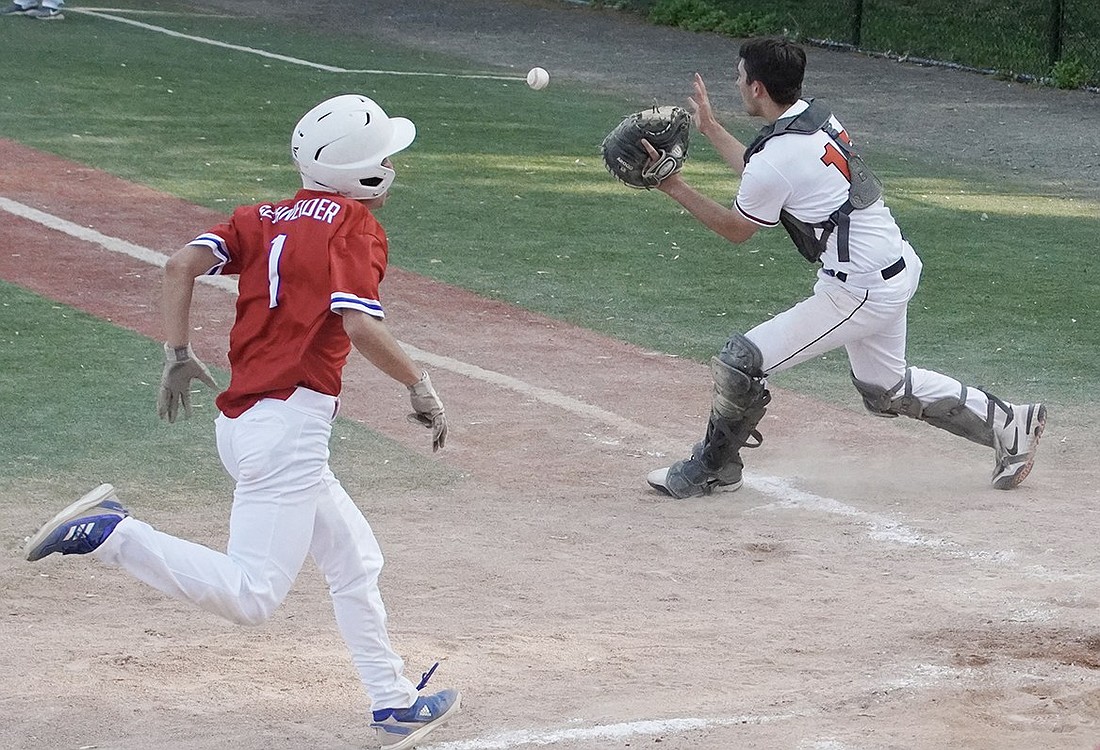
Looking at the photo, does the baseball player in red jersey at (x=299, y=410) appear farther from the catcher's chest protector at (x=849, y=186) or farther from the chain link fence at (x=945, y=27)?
the chain link fence at (x=945, y=27)

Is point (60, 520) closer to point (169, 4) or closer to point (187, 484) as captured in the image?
point (187, 484)

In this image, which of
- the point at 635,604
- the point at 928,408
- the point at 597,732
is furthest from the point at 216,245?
the point at 928,408

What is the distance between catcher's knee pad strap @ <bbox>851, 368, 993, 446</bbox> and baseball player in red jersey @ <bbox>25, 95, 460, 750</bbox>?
2887mm

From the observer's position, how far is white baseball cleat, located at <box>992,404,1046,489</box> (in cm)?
712

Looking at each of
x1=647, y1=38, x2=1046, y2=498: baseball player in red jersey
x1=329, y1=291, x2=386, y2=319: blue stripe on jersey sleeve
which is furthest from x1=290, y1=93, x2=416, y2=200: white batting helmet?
x1=647, y1=38, x2=1046, y2=498: baseball player in red jersey

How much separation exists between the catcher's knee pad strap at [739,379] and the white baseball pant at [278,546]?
2578 mm

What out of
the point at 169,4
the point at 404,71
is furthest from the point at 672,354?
the point at 169,4

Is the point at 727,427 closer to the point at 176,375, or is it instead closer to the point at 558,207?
the point at 176,375

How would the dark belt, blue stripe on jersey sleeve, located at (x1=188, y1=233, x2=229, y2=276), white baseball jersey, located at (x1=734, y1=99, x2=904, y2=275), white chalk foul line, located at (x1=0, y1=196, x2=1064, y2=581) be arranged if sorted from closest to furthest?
blue stripe on jersey sleeve, located at (x1=188, y1=233, x2=229, y2=276) < white chalk foul line, located at (x1=0, y1=196, x2=1064, y2=581) < white baseball jersey, located at (x1=734, y1=99, x2=904, y2=275) < the dark belt

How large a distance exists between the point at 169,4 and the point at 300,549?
2057 centimetres

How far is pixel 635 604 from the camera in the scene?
19.4 feet

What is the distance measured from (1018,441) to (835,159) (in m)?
1.47

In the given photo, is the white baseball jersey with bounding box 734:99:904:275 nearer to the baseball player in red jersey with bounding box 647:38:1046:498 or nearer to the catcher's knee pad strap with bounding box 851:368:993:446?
the baseball player in red jersey with bounding box 647:38:1046:498

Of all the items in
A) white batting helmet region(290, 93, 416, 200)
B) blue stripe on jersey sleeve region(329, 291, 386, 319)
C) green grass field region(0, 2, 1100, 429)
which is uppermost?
white batting helmet region(290, 93, 416, 200)
